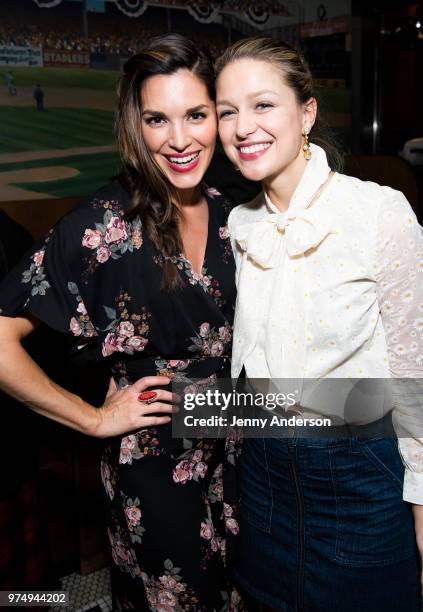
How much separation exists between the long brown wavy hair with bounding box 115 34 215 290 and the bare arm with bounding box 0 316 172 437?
0.28 meters

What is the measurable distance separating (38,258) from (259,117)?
22.1 inches

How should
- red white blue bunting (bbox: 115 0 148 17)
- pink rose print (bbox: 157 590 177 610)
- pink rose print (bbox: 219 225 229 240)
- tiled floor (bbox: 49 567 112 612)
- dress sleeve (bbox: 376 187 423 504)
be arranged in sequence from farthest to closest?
red white blue bunting (bbox: 115 0 148 17)
tiled floor (bbox: 49 567 112 612)
pink rose print (bbox: 219 225 229 240)
pink rose print (bbox: 157 590 177 610)
dress sleeve (bbox: 376 187 423 504)

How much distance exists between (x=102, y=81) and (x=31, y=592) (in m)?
2.61

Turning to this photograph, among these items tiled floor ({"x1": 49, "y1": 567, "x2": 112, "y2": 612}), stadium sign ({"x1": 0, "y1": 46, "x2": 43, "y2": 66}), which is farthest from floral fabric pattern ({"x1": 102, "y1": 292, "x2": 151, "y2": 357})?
stadium sign ({"x1": 0, "y1": 46, "x2": 43, "y2": 66})

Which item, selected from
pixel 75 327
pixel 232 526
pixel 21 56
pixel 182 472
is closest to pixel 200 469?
pixel 182 472

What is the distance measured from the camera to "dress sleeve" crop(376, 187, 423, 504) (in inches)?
40.0

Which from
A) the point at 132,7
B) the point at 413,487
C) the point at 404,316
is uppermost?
the point at 132,7

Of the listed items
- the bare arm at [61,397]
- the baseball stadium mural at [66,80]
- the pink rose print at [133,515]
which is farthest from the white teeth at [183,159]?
the baseball stadium mural at [66,80]

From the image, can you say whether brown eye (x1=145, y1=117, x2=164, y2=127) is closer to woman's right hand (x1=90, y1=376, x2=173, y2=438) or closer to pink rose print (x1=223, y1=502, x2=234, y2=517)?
woman's right hand (x1=90, y1=376, x2=173, y2=438)

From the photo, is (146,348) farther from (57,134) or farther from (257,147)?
(57,134)

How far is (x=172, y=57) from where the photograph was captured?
3.94ft

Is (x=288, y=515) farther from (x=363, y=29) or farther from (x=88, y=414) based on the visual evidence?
(x=363, y=29)

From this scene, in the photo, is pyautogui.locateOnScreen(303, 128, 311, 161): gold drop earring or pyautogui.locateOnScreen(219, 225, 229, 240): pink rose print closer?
pyautogui.locateOnScreen(303, 128, 311, 161): gold drop earring

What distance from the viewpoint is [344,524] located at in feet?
3.59
